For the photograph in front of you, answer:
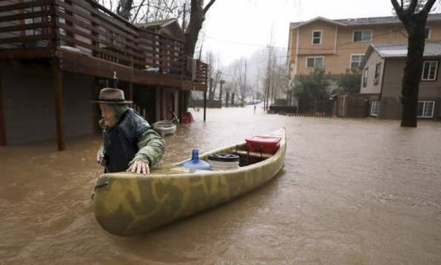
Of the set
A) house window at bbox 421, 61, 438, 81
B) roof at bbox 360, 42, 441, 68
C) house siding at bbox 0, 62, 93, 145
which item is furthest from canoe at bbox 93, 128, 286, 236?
house window at bbox 421, 61, 438, 81

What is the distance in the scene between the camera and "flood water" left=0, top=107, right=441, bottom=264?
8.98 feet

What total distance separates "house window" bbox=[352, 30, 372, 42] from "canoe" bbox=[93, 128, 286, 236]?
30.7m

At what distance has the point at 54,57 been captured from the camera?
249 inches

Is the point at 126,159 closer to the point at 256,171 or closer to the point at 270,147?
the point at 256,171

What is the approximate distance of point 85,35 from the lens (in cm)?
716

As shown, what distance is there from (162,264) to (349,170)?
4839mm

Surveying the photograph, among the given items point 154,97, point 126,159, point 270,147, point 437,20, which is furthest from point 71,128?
point 437,20

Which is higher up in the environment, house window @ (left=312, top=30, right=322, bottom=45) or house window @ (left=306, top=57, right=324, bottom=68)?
house window @ (left=312, top=30, right=322, bottom=45)

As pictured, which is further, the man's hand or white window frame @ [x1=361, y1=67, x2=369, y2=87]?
white window frame @ [x1=361, y1=67, x2=369, y2=87]

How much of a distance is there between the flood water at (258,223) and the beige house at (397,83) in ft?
55.5

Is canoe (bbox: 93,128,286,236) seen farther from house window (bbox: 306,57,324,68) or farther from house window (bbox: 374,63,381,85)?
house window (bbox: 306,57,324,68)

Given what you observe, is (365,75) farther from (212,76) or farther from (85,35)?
(212,76)

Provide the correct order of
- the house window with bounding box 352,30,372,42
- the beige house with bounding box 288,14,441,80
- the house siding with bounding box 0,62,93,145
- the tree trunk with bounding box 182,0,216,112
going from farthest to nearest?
the house window with bounding box 352,30,372,42, the beige house with bounding box 288,14,441,80, the tree trunk with bounding box 182,0,216,112, the house siding with bounding box 0,62,93,145

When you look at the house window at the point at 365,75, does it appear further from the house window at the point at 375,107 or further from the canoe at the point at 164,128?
the canoe at the point at 164,128
